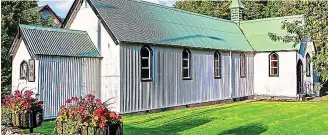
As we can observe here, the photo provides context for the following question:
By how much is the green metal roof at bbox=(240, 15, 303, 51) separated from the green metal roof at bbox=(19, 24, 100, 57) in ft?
45.1

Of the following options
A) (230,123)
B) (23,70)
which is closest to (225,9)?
(230,123)

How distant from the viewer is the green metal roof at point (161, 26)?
17.6 m

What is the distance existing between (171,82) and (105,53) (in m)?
4.02

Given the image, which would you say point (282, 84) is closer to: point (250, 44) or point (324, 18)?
point (250, 44)

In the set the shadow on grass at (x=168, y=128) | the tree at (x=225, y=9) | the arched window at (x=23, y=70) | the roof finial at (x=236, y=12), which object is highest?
the tree at (x=225, y=9)

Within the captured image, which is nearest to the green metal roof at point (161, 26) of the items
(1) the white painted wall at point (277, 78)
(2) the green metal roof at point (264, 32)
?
(2) the green metal roof at point (264, 32)

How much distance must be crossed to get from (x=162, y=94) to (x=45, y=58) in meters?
6.19

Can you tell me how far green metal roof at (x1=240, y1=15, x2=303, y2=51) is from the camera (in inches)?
1038

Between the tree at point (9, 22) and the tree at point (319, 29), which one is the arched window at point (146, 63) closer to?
the tree at point (9, 22)

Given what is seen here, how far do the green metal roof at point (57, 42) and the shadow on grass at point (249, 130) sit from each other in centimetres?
747

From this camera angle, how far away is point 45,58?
1542cm

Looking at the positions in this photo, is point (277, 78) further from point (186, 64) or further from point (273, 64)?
point (186, 64)

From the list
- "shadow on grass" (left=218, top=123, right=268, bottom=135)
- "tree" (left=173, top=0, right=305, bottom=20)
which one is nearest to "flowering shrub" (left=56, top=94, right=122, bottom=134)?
"shadow on grass" (left=218, top=123, right=268, bottom=135)

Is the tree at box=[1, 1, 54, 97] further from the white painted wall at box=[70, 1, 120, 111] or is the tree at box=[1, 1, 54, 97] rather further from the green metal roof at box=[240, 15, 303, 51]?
the green metal roof at box=[240, 15, 303, 51]
